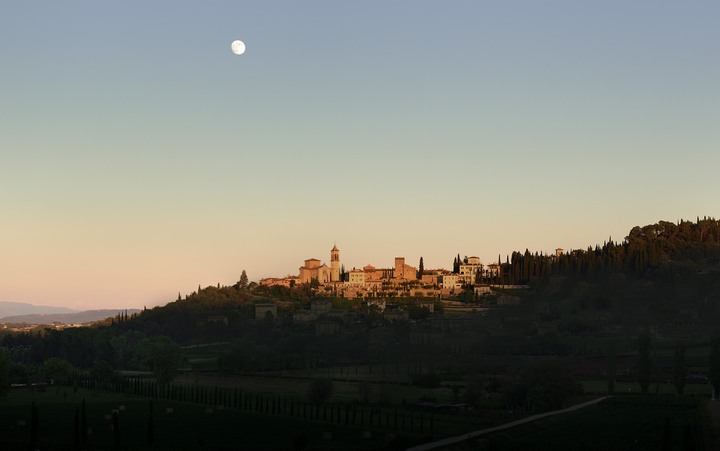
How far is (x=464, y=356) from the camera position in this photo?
132 meters

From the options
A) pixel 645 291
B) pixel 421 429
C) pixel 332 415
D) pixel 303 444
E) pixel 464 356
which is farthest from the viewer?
pixel 645 291

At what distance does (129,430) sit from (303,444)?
1583 cm

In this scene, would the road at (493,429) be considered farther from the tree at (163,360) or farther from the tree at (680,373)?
the tree at (163,360)

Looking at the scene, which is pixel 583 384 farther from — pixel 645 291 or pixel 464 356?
pixel 645 291

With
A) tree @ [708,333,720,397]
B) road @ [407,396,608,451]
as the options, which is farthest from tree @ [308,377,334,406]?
tree @ [708,333,720,397]

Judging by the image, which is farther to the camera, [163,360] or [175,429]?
[163,360]

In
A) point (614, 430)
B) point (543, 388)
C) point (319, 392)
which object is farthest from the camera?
point (543, 388)

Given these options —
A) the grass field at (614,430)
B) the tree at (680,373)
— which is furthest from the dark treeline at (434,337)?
the tree at (680,373)

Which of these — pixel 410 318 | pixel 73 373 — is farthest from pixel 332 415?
pixel 410 318

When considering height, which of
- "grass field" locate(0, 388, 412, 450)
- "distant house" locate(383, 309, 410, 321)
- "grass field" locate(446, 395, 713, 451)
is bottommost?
"grass field" locate(446, 395, 713, 451)

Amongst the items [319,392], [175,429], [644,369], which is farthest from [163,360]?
[644,369]

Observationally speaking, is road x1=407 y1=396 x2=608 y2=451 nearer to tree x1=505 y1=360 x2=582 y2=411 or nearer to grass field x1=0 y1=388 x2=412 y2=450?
tree x1=505 y1=360 x2=582 y2=411

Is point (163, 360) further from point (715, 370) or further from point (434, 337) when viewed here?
point (715, 370)

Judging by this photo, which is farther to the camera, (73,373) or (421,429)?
(73,373)
